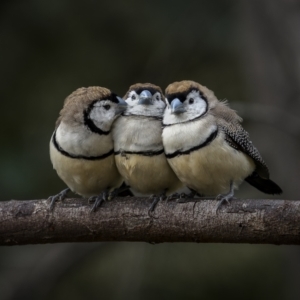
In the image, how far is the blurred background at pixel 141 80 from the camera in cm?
654

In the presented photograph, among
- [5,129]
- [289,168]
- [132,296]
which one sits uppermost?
[289,168]

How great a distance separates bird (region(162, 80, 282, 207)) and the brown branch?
0.16 metres

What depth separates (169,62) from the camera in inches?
278

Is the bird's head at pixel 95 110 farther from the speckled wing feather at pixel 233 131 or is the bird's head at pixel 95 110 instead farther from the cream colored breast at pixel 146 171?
the speckled wing feather at pixel 233 131

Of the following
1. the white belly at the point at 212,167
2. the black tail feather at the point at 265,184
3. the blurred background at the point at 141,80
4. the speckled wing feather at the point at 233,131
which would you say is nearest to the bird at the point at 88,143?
the white belly at the point at 212,167

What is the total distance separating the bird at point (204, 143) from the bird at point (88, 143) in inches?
12.7

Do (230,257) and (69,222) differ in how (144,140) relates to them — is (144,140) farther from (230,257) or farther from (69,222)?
(230,257)

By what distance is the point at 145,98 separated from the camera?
417 cm

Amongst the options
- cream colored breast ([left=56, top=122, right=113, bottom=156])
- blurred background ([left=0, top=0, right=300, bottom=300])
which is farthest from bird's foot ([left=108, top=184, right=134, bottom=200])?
blurred background ([left=0, top=0, right=300, bottom=300])

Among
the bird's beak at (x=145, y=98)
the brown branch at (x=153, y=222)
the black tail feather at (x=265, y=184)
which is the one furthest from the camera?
the black tail feather at (x=265, y=184)

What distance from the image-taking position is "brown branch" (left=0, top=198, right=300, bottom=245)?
11.8ft

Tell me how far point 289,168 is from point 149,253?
4.68 feet

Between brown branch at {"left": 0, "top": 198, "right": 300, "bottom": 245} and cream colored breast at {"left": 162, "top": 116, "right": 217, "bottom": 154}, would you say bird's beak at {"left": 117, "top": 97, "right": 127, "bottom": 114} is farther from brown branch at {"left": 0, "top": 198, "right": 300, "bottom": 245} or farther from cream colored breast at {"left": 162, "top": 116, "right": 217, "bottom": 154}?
brown branch at {"left": 0, "top": 198, "right": 300, "bottom": 245}

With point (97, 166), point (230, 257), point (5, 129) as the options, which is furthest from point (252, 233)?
point (5, 129)
